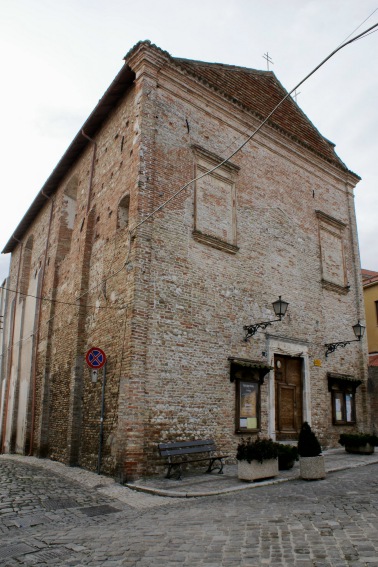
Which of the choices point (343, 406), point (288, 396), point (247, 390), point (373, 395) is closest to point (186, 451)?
point (247, 390)

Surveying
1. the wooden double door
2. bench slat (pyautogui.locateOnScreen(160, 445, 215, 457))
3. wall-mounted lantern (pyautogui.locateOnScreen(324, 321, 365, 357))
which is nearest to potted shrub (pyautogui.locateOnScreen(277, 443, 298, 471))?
bench slat (pyautogui.locateOnScreen(160, 445, 215, 457))

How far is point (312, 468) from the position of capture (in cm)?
851

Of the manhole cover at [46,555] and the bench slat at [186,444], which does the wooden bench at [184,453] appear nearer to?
the bench slat at [186,444]

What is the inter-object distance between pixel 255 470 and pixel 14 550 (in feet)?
14.9

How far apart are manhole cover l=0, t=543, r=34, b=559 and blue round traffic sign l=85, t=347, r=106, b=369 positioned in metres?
4.55

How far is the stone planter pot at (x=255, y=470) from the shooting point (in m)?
8.23

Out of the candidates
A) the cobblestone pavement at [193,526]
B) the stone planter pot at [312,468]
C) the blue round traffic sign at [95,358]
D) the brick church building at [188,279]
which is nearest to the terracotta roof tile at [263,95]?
the brick church building at [188,279]

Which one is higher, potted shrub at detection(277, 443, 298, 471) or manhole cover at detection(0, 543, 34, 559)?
potted shrub at detection(277, 443, 298, 471)

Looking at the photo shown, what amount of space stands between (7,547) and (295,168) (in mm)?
13249

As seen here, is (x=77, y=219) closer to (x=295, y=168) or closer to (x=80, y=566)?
(x=295, y=168)

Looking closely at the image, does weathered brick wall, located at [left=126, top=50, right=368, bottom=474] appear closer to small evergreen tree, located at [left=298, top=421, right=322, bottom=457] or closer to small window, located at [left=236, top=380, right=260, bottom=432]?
small window, located at [left=236, top=380, right=260, bottom=432]

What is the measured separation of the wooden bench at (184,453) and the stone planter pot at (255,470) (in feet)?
2.62

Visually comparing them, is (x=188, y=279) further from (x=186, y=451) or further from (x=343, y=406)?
(x=343, y=406)

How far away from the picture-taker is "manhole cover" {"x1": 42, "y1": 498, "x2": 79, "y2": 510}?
273 inches
